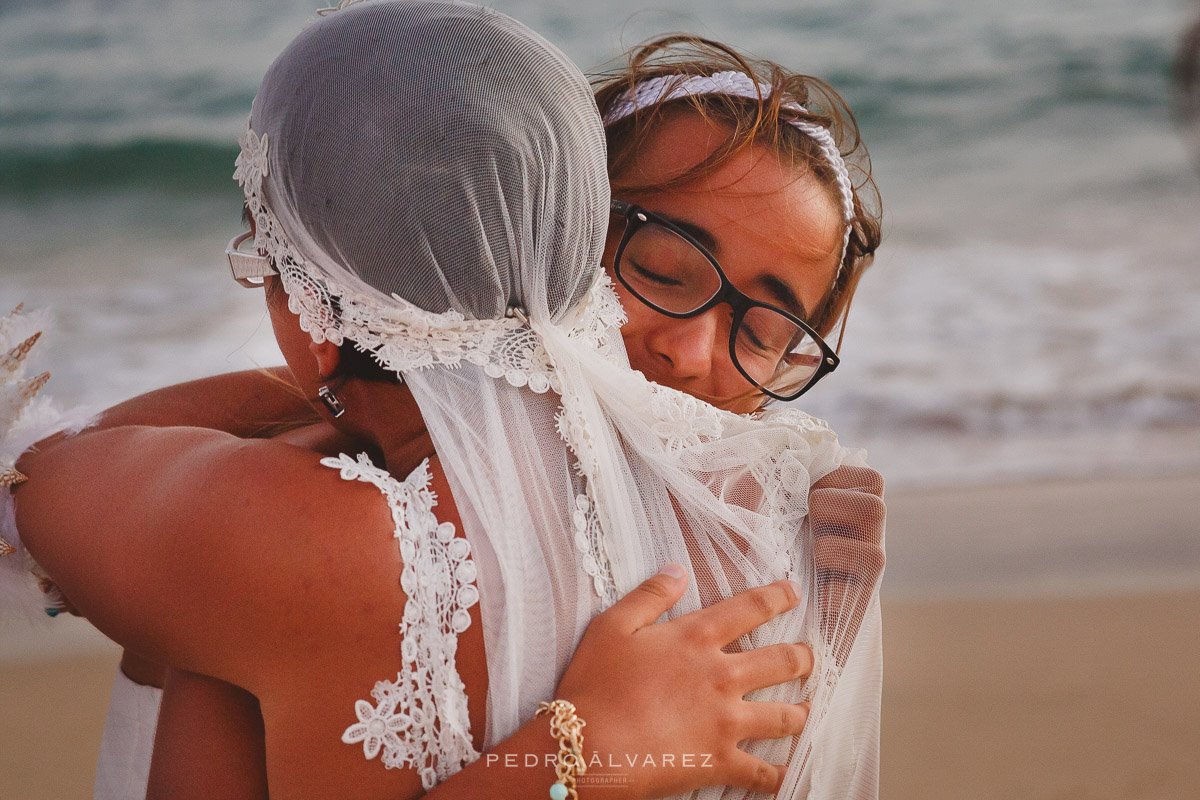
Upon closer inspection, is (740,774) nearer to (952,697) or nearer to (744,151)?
(744,151)

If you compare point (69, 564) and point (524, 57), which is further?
point (69, 564)

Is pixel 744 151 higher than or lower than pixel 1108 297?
higher

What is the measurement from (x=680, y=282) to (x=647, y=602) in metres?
0.75

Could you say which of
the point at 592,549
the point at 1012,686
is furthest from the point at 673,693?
the point at 1012,686

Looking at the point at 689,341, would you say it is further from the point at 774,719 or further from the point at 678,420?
A: the point at 774,719

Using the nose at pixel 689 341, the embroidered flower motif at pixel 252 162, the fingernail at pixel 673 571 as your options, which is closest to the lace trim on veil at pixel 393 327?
the embroidered flower motif at pixel 252 162

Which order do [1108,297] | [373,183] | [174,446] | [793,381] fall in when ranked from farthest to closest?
1. [1108,297]
2. [793,381]
3. [174,446]
4. [373,183]

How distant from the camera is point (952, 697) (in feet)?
11.6

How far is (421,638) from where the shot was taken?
Answer: 1625 millimetres

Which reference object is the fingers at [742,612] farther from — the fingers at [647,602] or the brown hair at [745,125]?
the brown hair at [745,125]

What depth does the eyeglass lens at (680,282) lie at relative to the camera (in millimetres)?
2238

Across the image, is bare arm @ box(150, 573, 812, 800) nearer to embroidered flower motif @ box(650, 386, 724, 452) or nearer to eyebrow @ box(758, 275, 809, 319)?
embroidered flower motif @ box(650, 386, 724, 452)

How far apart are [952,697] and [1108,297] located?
3.88 meters

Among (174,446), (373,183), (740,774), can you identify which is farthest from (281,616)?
(740,774)
